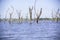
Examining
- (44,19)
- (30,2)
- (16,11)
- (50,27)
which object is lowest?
(50,27)

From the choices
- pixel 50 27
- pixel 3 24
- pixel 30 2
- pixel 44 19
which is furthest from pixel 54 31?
pixel 3 24

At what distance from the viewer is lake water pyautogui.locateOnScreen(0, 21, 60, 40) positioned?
1894mm

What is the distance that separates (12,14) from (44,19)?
479mm

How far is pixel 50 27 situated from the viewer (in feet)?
6.39

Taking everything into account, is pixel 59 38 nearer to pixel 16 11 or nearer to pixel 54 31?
pixel 54 31

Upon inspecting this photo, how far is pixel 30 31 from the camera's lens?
6.31 feet

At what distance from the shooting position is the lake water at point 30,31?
1.89 metres

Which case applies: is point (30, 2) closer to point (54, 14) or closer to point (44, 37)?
point (54, 14)

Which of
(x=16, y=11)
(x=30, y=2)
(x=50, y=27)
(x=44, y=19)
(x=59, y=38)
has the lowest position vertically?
(x=59, y=38)

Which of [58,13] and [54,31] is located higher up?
[58,13]

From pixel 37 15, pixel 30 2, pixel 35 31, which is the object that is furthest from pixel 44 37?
pixel 30 2

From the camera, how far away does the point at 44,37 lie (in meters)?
1.91

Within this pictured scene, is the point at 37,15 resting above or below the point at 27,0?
below

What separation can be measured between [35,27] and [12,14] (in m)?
0.39
